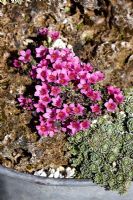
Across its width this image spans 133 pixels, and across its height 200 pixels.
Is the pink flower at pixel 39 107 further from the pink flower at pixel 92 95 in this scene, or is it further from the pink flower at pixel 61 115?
the pink flower at pixel 92 95

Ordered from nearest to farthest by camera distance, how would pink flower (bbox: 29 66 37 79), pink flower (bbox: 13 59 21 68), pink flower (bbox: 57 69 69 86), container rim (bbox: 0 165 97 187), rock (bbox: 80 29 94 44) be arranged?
container rim (bbox: 0 165 97 187) < pink flower (bbox: 57 69 69 86) < pink flower (bbox: 29 66 37 79) < pink flower (bbox: 13 59 21 68) < rock (bbox: 80 29 94 44)

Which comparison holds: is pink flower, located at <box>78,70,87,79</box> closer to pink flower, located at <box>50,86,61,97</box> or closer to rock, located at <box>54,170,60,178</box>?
pink flower, located at <box>50,86,61,97</box>

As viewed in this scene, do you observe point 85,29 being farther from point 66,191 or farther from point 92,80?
point 66,191

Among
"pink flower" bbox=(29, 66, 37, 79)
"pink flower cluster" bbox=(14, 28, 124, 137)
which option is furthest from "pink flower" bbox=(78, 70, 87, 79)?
"pink flower" bbox=(29, 66, 37, 79)

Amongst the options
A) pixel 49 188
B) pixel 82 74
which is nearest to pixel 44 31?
pixel 82 74

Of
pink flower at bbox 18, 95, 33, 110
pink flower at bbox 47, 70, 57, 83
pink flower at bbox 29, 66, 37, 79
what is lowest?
pink flower at bbox 18, 95, 33, 110

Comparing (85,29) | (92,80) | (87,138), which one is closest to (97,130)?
(87,138)
